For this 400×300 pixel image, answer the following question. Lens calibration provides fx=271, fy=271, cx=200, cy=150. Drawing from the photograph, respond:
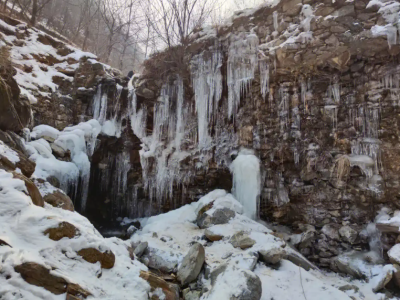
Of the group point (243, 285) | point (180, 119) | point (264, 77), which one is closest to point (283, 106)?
point (264, 77)

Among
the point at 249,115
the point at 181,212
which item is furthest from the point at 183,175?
the point at 249,115

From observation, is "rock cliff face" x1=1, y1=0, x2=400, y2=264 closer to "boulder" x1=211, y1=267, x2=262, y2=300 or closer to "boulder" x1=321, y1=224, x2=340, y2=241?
"boulder" x1=321, y1=224, x2=340, y2=241

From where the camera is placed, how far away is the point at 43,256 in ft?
8.40

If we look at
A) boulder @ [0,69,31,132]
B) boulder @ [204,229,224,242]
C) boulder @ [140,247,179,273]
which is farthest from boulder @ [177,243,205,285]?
boulder @ [0,69,31,132]

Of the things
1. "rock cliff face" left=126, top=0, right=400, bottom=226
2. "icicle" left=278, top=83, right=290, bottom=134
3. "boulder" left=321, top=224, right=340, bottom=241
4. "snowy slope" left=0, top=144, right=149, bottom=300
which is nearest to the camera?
"snowy slope" left=0, top=144, right=149, bottom=300

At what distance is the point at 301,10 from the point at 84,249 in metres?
7.02

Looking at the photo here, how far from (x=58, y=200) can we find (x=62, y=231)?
5.81 ft

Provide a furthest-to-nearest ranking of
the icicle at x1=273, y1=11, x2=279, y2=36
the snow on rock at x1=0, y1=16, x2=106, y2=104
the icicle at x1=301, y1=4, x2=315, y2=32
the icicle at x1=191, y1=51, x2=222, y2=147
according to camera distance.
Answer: the snow on rock at x1=0, y1=16, x2=106, y2=104 < the icicle at x1=191, y1=51, x2=222, y2=147 < the icicle at x1=273, y1=11, x2=279, y2=36 < the icicle at x1=301, y1=4, x2=315, y2=32

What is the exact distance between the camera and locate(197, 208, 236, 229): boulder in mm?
6145

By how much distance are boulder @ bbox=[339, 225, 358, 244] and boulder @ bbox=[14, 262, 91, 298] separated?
530 cm

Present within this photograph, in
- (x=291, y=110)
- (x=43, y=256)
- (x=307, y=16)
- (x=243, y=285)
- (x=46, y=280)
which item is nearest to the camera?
(x=46, y=280)

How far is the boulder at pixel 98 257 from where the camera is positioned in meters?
2.92

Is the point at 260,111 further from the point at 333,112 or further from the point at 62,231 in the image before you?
the point at 62,231

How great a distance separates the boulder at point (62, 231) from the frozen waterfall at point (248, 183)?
15.0ft
